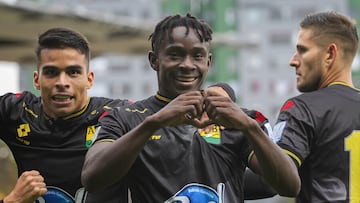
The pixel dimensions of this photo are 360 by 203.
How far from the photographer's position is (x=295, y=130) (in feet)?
16.1

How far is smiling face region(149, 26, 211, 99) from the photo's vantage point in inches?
172

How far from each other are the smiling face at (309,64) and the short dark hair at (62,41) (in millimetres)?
1388

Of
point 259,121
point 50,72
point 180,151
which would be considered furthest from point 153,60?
point 50,72

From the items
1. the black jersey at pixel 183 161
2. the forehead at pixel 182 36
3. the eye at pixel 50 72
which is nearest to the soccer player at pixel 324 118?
the black jersey at pixel 183 161

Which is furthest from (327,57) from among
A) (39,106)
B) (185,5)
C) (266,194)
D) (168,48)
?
(185,5)

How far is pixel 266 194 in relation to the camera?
5199 mm

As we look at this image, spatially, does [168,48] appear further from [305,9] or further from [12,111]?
[305,9]

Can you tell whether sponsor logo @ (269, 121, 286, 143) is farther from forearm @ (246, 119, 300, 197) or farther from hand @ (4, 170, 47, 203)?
hand @ (4, 170, 47, 203)

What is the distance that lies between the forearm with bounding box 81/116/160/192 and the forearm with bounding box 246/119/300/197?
1.67 ft

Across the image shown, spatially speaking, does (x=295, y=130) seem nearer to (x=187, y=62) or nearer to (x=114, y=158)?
(x=187, y=62)

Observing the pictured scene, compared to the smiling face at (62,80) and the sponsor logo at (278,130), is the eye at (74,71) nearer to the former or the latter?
the smiling face at (62,80)

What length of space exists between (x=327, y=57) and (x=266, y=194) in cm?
93

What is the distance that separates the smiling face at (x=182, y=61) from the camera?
438 cm

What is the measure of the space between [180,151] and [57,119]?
1393 millimetres
